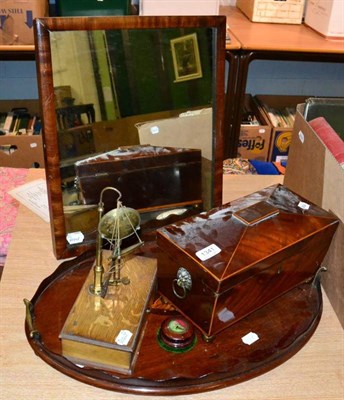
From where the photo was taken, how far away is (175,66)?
1135 mm

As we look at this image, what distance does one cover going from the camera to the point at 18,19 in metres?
1.92

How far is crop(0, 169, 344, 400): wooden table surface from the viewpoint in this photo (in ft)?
2.85

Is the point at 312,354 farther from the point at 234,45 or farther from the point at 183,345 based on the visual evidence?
the point at 234,45

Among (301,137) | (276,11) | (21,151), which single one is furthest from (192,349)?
(276,11)

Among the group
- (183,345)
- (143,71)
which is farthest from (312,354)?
(143,71)

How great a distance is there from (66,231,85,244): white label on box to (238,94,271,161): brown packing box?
56.2 inches

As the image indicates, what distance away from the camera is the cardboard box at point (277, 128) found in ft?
7.97

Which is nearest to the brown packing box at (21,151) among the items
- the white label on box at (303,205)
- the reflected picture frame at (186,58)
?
the reflected picture frame at (186,58)

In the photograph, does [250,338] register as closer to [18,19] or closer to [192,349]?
[192,349]

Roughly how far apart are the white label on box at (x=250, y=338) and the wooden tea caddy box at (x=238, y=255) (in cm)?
4

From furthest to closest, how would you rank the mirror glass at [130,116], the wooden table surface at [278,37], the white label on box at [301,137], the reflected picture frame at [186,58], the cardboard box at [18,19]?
the wooden table surface at [278,37], the cardboard box at [18,19], the white label on box at [301,137], the reflected picture frame at [186,58], the mirror glass at [130,116]

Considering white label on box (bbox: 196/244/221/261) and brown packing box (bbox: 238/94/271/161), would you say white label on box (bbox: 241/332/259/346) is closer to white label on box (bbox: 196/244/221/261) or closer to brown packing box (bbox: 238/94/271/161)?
white label on box (bbox: 196/244/221/261)

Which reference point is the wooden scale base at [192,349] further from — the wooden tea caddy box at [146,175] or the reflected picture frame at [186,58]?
the reflected picture frame at [186,58]

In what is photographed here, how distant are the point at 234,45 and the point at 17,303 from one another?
1.41 m
